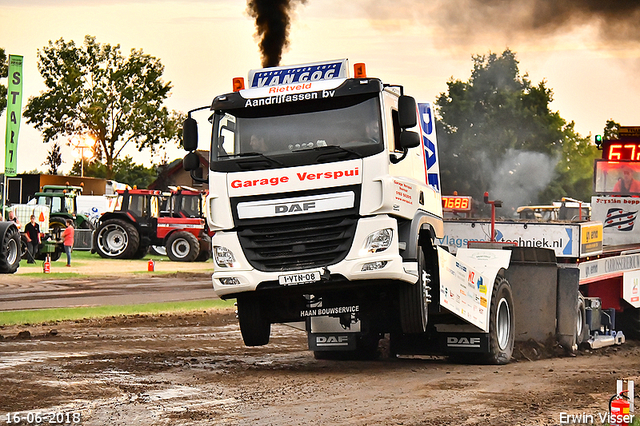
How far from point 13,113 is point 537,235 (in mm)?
18953

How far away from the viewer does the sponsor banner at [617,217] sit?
17.5m

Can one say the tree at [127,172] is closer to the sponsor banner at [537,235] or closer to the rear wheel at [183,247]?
the rear wheel at [183,247]

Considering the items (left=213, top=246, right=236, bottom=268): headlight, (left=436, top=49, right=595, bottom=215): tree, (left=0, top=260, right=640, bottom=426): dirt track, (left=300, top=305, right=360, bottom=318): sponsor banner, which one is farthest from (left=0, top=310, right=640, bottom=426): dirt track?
(left=436, top=49, right=595, bottom=215): tree

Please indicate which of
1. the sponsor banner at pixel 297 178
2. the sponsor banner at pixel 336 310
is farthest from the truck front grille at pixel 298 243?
the sponsor banner at pixel 336 310

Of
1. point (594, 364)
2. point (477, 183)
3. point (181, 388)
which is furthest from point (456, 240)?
point (477, 183)

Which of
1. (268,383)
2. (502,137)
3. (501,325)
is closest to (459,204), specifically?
(501,325)

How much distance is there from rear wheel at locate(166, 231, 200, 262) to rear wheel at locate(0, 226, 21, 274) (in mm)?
10754

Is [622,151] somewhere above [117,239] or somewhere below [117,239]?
above

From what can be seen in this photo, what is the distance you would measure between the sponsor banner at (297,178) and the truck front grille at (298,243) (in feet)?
1.26

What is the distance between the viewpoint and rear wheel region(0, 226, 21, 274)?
2558cm

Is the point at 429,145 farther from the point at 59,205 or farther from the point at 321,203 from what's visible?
the point at 59,205

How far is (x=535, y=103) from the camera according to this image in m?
79.6

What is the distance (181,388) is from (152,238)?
2805 centimetres
